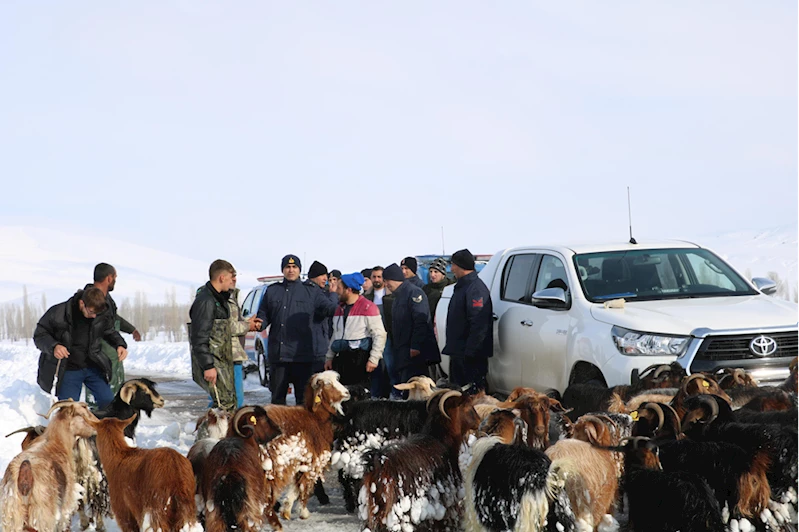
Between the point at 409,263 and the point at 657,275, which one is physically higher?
the point at 409,263

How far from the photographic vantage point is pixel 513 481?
18.1 ft

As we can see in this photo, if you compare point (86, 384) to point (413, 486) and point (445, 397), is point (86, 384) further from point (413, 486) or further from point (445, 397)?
point (413, 486)

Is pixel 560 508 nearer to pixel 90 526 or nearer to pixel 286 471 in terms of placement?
pixel 286 471

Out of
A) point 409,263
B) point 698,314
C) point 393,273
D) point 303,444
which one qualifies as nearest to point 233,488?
point 303,444

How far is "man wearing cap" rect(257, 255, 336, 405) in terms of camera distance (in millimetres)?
10172

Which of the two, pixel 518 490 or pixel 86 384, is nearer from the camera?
pixel 518 490

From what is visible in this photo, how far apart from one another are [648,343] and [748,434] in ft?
9.14

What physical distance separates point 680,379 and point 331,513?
3.30m

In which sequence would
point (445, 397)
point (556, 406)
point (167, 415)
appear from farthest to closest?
point (167, 415) < point (556, 406) < point (445, 397)

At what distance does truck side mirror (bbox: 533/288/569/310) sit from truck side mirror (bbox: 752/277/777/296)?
2.17m

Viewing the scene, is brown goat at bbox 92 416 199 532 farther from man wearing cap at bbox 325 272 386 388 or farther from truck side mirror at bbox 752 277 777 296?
truck side mirror at bbox 752 277 777 296

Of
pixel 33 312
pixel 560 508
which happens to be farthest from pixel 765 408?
pixel 33 312

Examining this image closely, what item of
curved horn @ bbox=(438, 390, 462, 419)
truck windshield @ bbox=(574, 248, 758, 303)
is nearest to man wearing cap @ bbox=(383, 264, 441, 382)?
truck windshield @ bbox=(574, 248, 758, 303)

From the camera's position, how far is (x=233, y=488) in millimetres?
6121
